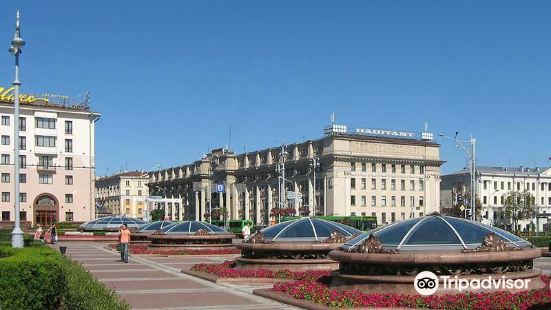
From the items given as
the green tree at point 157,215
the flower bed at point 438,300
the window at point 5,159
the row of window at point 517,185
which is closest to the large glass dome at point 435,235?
the flower bed at point 438,300

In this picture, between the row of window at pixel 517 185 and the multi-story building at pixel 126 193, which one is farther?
the multi-story building at pixel 126 193

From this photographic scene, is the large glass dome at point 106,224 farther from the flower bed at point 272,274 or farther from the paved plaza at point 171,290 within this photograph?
the flower bed at point 272,274

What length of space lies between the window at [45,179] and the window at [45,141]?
11.4ft

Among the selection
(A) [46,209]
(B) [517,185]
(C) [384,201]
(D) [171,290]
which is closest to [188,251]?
(D) [171,290]

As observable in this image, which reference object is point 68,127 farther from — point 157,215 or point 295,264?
point 295,264

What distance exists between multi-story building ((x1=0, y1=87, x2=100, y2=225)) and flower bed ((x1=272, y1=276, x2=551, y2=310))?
6919cm

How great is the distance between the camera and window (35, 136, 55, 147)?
77.1 meters

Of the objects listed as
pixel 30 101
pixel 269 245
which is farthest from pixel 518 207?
pixel 269 245

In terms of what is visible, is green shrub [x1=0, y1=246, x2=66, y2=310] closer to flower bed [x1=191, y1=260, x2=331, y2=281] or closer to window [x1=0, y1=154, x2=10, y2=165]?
flower bed [x1=191, y1=260, x2=331, y2=281]

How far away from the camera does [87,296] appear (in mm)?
9734

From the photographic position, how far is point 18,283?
407 inches

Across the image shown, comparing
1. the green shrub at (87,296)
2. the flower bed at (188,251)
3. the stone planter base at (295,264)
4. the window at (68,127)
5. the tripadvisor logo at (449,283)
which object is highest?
the window at (68,127)

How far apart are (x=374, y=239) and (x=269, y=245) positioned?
5674 millimetres

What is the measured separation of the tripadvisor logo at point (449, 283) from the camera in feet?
40.5
